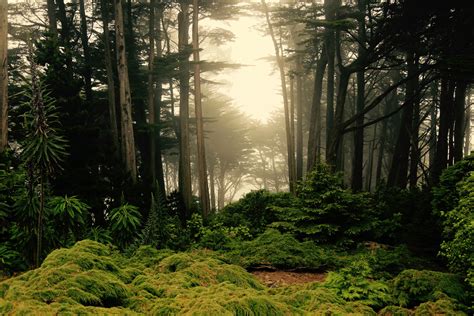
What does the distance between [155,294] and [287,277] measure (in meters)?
4.19

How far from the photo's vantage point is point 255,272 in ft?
26.9

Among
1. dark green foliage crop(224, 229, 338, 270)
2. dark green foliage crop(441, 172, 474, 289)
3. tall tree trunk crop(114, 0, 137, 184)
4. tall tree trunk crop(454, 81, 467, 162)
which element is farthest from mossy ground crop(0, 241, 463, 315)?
tall tree trunk crop(454, 81, 467, 162)

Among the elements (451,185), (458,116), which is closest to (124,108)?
(451,185)

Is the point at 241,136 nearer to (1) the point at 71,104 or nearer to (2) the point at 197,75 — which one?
(2) the point at 197,75

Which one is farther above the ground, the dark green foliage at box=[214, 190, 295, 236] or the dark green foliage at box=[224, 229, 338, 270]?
the dark green foliage at box=[224, 229, 338, 270]

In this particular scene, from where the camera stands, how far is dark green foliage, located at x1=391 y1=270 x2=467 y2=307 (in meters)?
5.35

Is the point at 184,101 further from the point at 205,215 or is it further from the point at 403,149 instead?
the point at 403,149

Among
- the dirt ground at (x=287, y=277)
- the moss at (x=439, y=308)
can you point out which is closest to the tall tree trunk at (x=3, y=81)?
the dirt ground at (x=287, y=277)

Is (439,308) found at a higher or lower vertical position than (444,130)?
lower

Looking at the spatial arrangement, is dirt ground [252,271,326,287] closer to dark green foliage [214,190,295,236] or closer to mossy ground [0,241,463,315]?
mossy ground [0,241,463,315]

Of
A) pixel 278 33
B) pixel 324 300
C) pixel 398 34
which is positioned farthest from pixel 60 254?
pixel 278 33

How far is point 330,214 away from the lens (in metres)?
10.6

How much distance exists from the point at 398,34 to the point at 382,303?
40.6ft

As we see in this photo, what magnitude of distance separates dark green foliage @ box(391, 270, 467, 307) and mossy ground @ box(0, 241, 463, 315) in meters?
0.02
